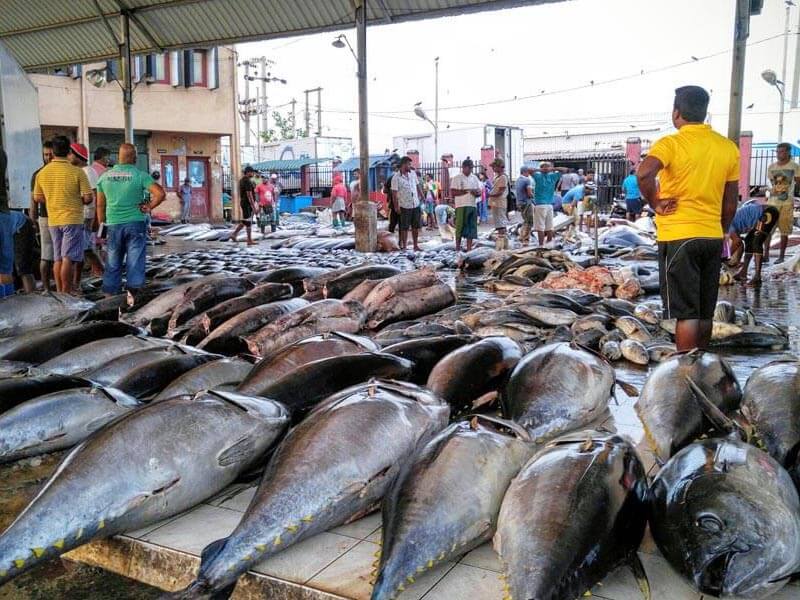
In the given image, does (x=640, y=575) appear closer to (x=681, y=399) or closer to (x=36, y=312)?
(x=681, y=399)

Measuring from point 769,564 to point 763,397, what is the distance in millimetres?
1385

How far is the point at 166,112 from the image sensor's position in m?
28.5

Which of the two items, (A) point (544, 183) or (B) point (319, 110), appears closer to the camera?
(A) point (544, 183)

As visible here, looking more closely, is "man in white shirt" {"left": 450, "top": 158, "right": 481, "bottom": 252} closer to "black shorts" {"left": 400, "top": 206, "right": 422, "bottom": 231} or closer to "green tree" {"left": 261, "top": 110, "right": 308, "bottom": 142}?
"black shorts" {"left": 400, "top": 206, "right": 422, "bottom": 231}

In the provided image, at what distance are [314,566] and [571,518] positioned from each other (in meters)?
0.97

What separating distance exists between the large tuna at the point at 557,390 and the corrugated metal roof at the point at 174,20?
927cm

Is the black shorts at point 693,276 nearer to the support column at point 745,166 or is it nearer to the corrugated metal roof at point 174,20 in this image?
the corrugated metal roof at point 174,20

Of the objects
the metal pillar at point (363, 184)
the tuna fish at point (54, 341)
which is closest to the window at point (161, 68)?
the metal pillar at point (363, 184)

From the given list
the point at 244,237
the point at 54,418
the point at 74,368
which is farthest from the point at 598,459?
the point at 244,237

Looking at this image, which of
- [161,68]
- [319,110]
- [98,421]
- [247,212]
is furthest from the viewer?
[319,110]

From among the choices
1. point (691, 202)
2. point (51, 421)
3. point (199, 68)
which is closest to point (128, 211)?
point (51, 421)

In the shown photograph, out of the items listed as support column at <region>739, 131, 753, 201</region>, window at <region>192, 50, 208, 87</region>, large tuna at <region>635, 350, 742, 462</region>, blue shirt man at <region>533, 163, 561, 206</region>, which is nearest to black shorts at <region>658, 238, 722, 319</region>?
large tuna at <region>635, 350, 742, 462</region>

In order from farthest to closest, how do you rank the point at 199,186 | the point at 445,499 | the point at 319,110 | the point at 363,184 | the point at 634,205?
the point at 319,110 → the point at 199,186 → the point at 634,205 → the point at 363,184 → the point at 445,499

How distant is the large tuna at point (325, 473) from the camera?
2.47 metres
